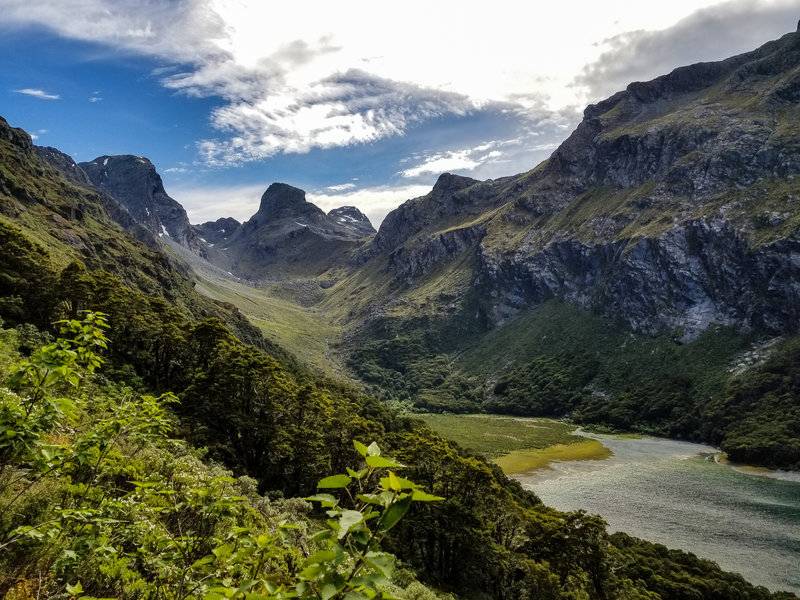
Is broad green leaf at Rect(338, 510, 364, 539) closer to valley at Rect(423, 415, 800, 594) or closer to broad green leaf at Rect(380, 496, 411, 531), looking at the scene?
broad green leaf at Rect(380, 496, 411, 531)

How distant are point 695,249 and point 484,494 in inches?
7260

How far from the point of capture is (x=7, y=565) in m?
8.04

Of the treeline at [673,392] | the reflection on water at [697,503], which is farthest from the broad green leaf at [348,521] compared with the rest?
the treeline at [673,392]

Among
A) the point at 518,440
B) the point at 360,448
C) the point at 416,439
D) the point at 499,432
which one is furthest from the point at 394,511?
the point at 499,432

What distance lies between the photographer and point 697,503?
7081 centimetres

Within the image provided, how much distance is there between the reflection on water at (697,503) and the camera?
5481 centimetres

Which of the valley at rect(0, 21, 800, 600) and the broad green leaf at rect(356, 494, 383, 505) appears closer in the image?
the broad green leaf at rect(356, 494, 383, 505)

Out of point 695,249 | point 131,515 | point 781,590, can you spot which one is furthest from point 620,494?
point 695,249

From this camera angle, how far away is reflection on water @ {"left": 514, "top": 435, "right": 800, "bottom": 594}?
180ft

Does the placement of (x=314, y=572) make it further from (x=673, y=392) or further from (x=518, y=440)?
(x=673, y=392)

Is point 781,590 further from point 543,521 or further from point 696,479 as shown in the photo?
point 696,479

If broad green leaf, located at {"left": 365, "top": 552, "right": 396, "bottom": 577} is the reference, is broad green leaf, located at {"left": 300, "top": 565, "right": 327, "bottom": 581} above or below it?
below

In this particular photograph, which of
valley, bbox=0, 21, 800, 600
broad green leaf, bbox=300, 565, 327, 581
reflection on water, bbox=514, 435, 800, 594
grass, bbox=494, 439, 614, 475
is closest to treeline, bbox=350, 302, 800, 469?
valley, bbox=0, 21, 800, 600

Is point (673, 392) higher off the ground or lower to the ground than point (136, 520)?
lower
